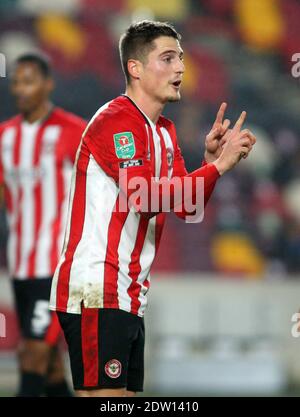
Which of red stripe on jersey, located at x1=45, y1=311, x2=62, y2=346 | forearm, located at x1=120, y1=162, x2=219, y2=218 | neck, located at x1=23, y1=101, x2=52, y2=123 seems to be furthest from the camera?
neck, located at x1=23, y1=101, x2=52, y2=123

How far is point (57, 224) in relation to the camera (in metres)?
6.10

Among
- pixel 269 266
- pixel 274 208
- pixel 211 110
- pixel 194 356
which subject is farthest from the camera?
pixel 211 110

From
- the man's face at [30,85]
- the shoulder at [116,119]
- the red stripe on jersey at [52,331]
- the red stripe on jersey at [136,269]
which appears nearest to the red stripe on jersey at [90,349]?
the red stripe on jersey at [136,269]

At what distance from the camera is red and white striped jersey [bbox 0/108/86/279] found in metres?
6.05

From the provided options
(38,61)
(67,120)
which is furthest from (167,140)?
(38,61)

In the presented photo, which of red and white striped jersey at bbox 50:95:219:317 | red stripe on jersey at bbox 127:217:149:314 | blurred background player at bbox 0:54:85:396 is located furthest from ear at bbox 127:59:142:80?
blurred background player at bbox 0:54:85:396

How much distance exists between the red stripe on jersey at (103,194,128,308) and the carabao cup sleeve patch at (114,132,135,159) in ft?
0.61

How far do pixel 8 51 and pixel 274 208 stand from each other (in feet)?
15.1

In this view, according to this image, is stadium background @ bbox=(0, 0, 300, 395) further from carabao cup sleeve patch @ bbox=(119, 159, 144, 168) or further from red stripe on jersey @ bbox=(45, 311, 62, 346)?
carabao cup sleeve patch @ bbox=(119, 159, 144, 168)

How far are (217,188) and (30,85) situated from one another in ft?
20.4

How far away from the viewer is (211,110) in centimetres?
1341

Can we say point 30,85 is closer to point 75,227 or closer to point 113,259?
point 75,227
